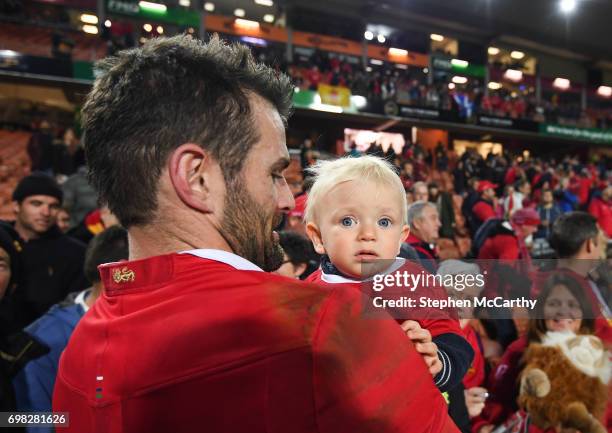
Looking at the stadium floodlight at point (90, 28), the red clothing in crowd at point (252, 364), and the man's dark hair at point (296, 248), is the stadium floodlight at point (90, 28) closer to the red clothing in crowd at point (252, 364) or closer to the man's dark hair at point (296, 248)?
the man's dark hair at point (296, 248)

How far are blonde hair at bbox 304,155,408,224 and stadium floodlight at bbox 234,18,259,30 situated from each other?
23351 millimetres

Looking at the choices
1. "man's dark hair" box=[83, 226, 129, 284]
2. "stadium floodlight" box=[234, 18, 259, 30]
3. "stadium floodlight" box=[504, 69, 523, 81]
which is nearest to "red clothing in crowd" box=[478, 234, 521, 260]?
"man's dark hair" box=[83, 226, 129, 284]

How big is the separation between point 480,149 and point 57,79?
1951 cm

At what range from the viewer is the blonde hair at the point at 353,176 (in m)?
1.04

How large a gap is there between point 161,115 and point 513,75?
30936 millimetres

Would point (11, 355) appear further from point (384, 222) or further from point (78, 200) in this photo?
point (78, 200)

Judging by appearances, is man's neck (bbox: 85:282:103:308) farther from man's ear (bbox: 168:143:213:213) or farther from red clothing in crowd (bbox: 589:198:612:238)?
red clothing in crowd (bbox: 589:198:612:238)

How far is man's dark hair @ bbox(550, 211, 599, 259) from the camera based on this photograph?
241cm

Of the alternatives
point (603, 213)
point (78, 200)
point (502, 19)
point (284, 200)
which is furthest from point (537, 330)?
point (502, 19)

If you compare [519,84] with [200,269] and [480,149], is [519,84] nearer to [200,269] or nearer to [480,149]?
[480,149]

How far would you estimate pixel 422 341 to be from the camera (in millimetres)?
791

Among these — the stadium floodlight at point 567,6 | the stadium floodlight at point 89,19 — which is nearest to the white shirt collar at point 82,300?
the stadium floodlight at point 89,19

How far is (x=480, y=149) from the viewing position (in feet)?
82.2

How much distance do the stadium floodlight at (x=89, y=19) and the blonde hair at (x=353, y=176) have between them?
71.1 ft
